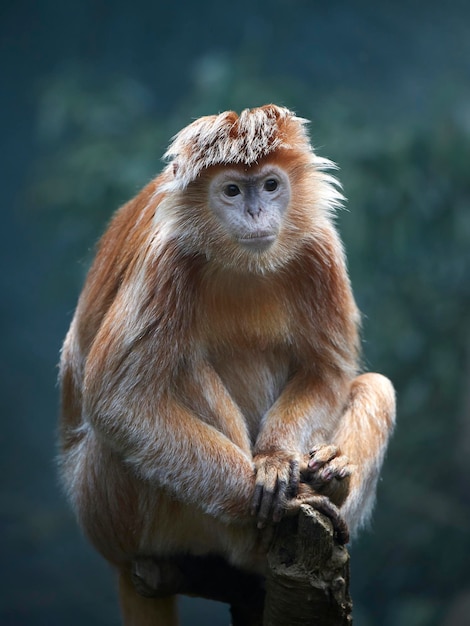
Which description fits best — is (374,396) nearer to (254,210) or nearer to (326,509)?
(326,509)

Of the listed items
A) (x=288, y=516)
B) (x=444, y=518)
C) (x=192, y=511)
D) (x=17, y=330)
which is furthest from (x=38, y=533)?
(x=288, y=516)

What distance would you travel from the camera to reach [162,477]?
2.26 metres

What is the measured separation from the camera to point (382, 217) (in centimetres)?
470

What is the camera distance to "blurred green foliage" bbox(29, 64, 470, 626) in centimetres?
462

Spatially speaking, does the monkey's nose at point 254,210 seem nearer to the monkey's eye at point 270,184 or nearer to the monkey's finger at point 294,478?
the monkey's eye at point 270,184

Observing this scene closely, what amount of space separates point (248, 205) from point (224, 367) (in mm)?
476

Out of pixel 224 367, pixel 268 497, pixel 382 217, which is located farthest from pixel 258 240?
pixel 382 217

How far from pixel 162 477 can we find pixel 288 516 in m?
0.37

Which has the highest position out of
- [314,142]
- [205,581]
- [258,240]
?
A: [314,142]

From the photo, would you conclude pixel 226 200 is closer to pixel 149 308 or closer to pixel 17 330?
pixel 149 308

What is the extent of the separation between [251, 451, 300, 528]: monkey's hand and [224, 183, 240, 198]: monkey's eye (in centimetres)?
72

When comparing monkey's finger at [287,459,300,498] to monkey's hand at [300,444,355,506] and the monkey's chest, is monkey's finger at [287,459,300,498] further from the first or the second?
the monkey's chest

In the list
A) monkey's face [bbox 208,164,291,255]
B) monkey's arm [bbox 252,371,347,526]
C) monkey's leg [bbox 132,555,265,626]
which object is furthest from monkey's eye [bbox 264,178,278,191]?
monkey's leg [bbox 132,555,265,626]

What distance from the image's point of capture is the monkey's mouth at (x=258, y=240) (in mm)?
2209
